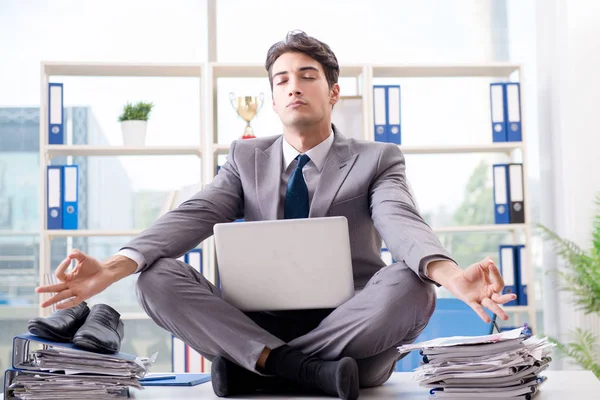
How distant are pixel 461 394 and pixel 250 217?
852 millimetres

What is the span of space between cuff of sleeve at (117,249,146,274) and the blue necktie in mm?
454

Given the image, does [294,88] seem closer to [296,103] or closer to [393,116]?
[296,103]

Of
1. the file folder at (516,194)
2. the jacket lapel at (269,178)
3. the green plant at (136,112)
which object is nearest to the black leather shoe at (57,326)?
the jacket lapel at (269,178)

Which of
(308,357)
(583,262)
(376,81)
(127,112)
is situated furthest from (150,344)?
(308,357)

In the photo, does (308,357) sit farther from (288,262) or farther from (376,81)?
(376,81)

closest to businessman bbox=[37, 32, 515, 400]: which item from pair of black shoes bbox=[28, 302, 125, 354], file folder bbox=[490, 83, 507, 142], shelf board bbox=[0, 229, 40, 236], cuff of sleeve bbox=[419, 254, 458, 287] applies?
cuff of sleeve bbox=[419, 254, 458, 287]

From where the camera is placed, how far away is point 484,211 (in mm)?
4238

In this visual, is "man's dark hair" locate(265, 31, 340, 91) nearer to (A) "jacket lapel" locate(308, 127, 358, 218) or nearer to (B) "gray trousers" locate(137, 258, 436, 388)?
(A) "jacket lapel" locate(308, 127, 358, 218)

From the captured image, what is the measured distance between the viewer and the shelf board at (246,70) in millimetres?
3959

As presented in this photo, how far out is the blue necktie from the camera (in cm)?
218

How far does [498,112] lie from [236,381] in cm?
257

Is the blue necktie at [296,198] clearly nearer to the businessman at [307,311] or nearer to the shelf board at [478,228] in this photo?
the businessman at [307,311]

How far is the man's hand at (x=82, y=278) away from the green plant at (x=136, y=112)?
2.18 meters

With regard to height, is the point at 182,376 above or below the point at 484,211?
below
